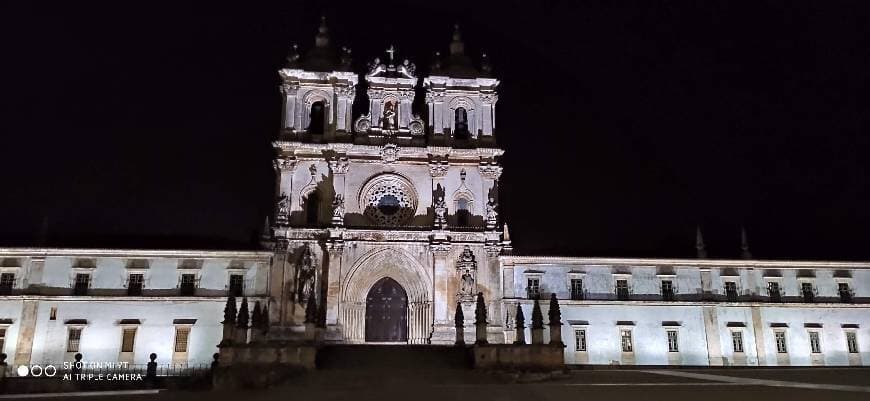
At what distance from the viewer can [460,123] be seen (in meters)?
40.2

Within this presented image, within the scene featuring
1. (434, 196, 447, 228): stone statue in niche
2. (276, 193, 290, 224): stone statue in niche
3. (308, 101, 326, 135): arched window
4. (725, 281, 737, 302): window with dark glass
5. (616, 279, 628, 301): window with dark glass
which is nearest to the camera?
(276, 193, 290, 224): stone statue in niche

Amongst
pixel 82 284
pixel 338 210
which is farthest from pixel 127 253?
pixel 338 210

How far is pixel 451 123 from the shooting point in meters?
39.4

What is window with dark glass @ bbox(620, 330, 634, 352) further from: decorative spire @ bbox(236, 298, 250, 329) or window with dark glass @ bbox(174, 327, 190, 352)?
window with dark glass @ bbox(174, 327, 190, 352)

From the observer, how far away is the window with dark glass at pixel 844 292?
134ft

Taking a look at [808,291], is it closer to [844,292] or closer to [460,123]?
[844,292]

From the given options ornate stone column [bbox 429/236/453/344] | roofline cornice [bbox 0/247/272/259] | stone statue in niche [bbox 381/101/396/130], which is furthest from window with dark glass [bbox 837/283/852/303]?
roofline cornice [bbox 0/247/272/259]

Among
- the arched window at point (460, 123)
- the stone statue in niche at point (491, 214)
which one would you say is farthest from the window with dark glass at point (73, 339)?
the arched window at point (460, 123)

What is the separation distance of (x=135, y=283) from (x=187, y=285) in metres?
2.65

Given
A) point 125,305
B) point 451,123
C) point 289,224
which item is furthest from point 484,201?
point 125,305

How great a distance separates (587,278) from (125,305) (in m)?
24.8

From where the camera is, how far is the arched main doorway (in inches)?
1480

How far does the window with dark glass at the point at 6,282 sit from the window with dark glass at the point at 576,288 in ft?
97.3

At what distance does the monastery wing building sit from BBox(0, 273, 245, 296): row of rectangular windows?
0.24 feet
